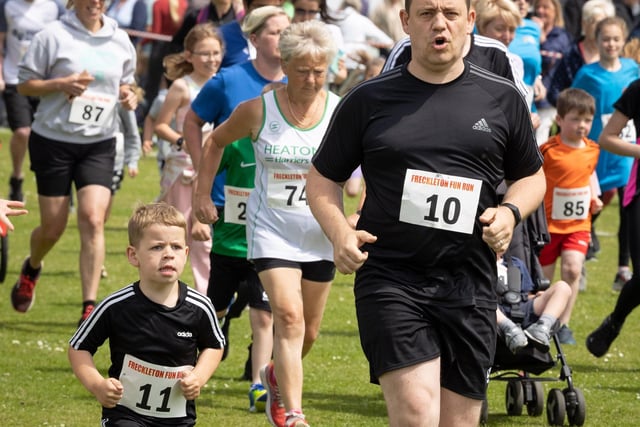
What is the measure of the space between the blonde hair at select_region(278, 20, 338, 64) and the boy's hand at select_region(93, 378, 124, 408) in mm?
2235

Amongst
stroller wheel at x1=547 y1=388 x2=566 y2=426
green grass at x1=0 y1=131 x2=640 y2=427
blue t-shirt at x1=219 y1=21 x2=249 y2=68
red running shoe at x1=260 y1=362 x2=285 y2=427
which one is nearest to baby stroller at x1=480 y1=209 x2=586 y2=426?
stroller wheel at x1=547 y1=388 x2=566 y2=426

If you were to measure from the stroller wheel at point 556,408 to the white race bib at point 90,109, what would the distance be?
3.95 meters

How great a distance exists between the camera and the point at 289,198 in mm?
7133

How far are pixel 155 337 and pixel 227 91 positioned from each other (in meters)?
2.70

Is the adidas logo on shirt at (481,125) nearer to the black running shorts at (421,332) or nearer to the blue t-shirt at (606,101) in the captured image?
the black running shorts at (421,332)

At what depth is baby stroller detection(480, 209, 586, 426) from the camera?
723 centimetres

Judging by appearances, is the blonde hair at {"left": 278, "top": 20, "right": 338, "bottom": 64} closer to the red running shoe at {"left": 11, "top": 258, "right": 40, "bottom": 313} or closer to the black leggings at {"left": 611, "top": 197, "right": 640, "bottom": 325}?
the black leggings at {"left": 611, "top": 197, "right": 640, "bottom": 325}

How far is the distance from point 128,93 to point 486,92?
17.5 feet

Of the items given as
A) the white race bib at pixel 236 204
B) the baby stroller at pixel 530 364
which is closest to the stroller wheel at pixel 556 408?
the baby stroller at pixel 530 364

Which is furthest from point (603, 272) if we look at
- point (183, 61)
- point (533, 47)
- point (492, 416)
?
point (492, 416)

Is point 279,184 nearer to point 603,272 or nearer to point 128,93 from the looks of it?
point 128,93

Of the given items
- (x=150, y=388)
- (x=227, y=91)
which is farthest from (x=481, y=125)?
(x=227, y=91)

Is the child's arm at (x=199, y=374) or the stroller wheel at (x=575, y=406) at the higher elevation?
the child's arm at (x=199, y=374)

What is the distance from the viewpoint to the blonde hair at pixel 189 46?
1009cm
